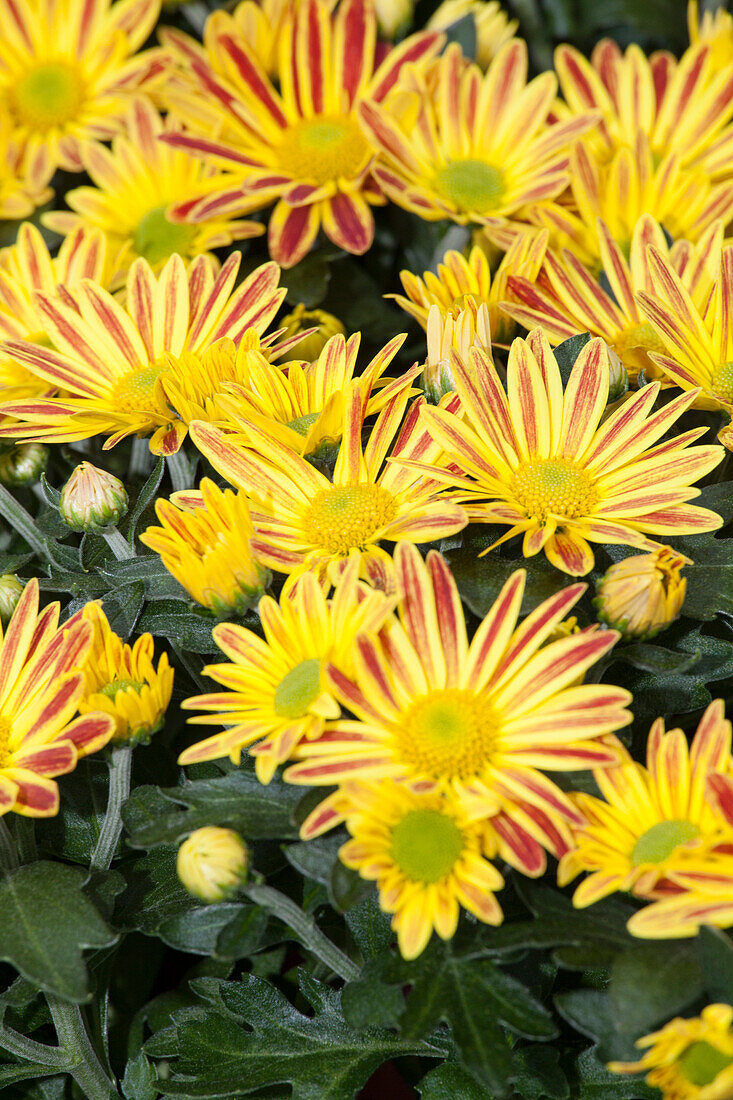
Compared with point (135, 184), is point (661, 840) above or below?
below

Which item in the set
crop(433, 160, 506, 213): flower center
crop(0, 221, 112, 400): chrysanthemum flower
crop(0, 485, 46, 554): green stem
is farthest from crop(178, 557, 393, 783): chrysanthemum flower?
crop(433, 160, 506, 213): flower center

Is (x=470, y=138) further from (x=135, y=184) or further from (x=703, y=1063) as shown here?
(x=703, y=1063)

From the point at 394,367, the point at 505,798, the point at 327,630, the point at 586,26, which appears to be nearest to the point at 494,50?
the point at 586,26

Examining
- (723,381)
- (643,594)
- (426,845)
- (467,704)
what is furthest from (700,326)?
(426,845)

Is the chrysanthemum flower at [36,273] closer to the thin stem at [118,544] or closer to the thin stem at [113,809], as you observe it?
the thin stem at [118,544]

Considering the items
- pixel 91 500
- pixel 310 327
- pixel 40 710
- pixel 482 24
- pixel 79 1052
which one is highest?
pixel 482 24

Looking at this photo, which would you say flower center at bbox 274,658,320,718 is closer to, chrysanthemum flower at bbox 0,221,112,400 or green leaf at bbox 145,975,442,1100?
green leaf at bbox 145,975,442,1100

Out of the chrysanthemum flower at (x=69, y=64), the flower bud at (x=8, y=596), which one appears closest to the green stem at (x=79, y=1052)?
the flower bud at (x=8, y=596)
